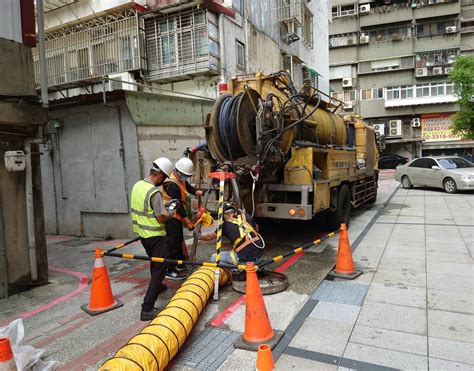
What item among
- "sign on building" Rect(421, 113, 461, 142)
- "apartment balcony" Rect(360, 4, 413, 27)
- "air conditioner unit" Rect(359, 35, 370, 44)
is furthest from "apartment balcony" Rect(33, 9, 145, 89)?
"apartment balcony" Rect(360, 4, 413, 27)

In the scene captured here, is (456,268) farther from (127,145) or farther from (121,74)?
(121,74)

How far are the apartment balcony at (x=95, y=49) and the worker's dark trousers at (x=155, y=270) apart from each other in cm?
1060

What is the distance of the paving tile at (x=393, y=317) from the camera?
3.76 metres

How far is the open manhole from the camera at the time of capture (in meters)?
4.67

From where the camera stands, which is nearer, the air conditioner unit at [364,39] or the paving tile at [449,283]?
the paving tile at [449,283]

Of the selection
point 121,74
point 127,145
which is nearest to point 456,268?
point 127,145

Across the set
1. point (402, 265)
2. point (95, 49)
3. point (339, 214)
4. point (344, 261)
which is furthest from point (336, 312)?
point (95, 49)

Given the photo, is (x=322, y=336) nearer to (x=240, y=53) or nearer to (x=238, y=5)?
(x=240, y=53)

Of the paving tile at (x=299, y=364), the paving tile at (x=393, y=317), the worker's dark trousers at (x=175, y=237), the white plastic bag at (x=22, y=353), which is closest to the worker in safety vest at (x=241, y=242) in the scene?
the worker's dark trousers at (x=175, y=237)

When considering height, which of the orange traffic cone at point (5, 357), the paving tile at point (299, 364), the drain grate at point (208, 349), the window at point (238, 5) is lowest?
the paving tile at point (299, 364)

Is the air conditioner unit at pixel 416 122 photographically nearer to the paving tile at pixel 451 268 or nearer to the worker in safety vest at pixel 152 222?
the paving tile at pixel 451 268

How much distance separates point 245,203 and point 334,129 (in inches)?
139

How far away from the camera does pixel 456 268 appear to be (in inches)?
220

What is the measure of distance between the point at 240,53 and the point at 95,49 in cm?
552
